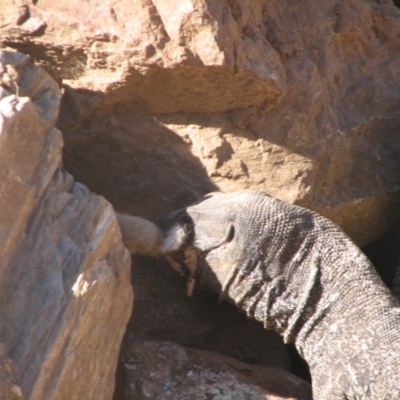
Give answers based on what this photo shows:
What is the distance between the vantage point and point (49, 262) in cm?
265

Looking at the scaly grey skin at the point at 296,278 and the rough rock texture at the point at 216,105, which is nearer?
the rough rock texture at the point at 216,105

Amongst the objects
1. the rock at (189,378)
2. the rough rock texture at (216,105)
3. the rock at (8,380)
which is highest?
the rough rock texture at (216,105)

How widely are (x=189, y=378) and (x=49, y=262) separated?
3.22 ft

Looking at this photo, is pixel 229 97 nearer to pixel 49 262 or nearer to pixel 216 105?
pixel 216 105

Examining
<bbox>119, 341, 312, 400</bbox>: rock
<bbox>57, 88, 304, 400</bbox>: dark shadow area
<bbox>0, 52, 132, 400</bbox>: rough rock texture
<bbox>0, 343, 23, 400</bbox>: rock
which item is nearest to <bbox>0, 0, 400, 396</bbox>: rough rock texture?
<bbox>57, 88, 304, 400</bbox>: dark shadow area

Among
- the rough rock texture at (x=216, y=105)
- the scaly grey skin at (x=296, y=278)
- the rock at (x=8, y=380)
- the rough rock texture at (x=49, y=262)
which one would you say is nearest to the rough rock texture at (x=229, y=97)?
the rough rock texture at (x=216, y=105)

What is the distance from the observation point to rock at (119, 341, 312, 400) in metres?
3.28

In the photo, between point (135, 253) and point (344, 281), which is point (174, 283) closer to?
point (135, 253)

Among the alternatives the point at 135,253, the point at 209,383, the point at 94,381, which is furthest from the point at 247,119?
the point at 94,381

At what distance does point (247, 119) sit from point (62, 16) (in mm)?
949

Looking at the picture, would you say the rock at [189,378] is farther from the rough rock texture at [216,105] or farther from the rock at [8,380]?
the rock at [8,380]

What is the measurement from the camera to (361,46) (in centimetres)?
417

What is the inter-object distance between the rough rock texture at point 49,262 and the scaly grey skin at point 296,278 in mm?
547

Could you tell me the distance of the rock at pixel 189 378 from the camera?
3281mm
